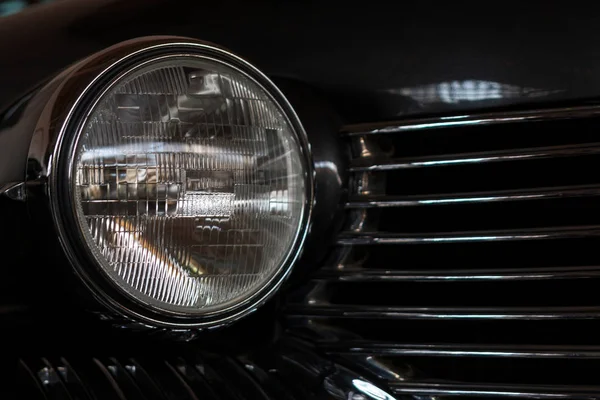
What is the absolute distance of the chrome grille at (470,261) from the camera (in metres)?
0.99

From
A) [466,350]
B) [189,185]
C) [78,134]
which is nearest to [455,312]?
[466,350]

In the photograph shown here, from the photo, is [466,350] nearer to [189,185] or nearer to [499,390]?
[499,390]

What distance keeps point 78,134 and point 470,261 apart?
561mm

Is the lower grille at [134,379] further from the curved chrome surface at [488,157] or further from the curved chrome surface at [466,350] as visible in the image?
the curved chrome surface at [488,157]

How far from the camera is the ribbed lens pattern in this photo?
0.88m

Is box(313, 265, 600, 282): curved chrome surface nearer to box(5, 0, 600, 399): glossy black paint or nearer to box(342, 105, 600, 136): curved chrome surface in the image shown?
box(5, 0, 600, 399): glossy black paint

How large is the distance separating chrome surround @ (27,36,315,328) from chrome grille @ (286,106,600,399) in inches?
9.0

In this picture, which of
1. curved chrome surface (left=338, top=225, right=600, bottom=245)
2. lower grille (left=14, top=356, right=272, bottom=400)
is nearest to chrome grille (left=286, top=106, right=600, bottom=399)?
curved chrome surface (left=338, top=225, right=600, bottom=245)

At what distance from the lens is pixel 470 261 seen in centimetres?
108

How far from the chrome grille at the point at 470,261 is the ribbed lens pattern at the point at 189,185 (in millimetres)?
154

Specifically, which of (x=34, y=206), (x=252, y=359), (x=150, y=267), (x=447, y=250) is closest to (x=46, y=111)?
(x=34, y=206)

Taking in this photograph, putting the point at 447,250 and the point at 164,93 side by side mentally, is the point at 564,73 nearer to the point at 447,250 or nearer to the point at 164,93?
the point at 447,250

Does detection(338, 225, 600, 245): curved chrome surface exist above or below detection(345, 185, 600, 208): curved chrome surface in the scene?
below

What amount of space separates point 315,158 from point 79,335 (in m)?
0.42
